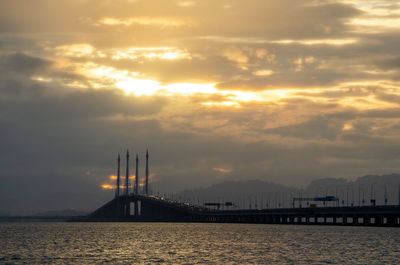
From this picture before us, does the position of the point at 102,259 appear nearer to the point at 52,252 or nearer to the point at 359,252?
the point at 52,252

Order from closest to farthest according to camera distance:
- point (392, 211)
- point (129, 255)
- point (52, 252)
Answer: point (129, 255)
point (52, 252)
point (392, 211)

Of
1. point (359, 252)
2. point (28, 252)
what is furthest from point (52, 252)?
point (359, 252)

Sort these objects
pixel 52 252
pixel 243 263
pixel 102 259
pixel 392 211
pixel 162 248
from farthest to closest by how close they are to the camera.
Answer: pixel 392 211
pixel 162 248
pixel 52 252
pixel 102 259
pixel 243 263

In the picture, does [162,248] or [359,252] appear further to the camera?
[162,248]

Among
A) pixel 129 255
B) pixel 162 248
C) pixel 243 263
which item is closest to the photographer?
pixel 243 263

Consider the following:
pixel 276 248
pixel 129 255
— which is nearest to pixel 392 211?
pixel 276 248

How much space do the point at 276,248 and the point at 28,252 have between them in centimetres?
3933

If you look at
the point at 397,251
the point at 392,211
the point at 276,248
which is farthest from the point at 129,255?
the point at 392,211

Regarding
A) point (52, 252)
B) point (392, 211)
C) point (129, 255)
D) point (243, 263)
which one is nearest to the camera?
point (243, 263)

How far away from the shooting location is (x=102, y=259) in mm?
89500

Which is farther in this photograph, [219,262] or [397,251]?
[397,251]

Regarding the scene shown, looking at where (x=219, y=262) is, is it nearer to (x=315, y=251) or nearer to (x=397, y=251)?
(x=315, y=251)

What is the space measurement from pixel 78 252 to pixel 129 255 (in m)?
10.3

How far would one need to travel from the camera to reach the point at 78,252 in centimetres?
10269
